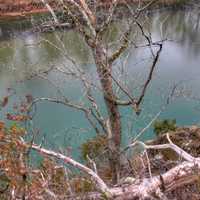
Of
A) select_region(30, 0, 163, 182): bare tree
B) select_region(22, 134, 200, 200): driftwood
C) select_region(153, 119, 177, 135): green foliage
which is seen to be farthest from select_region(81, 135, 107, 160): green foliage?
select_region(22, 134, 200, 200): driftwood

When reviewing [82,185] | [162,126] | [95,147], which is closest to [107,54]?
[82,185]

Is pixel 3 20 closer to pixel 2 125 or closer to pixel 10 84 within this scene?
pixel 10 84

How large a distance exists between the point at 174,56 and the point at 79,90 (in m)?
4.98

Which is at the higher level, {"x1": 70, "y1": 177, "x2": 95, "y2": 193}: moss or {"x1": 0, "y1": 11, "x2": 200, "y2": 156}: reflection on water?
{"x1": 70, "y1": 177, "x2": 95, "y2": 193}: moss

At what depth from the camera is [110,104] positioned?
16.0 feet

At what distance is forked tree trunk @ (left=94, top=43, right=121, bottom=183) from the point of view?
4461 millimetres

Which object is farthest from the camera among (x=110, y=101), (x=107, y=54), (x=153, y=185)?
(x=110, y=101)

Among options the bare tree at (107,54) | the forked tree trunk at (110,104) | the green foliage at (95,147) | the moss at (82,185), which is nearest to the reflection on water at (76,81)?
the green foliage at (95,147)

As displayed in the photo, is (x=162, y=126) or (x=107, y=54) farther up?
(x=107, y=54)

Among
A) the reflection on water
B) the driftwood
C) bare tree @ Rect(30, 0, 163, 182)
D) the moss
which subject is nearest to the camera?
the driftwood

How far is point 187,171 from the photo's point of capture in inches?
110

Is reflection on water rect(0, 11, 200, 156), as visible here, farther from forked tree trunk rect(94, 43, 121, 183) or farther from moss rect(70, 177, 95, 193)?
moss rect(70, 177, 95, 193)

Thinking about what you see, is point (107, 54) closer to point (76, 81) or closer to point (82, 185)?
point (82, 185)

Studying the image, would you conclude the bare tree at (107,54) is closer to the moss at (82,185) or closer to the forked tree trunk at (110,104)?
the forked tree trunk at (110,104)
